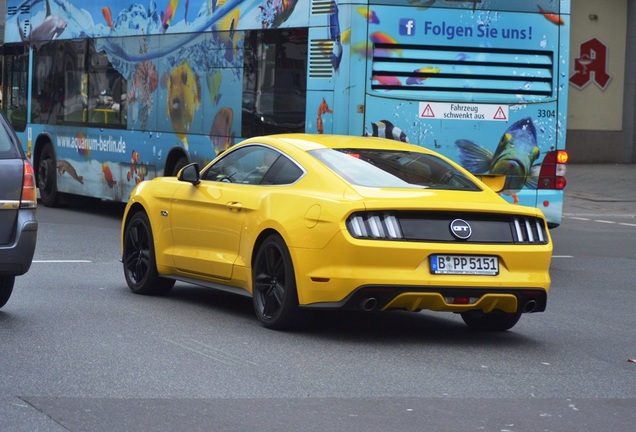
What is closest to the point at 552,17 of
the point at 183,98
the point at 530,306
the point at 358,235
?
the point at 183,98

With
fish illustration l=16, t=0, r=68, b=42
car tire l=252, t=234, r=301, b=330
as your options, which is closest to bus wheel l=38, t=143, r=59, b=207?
fish illustration l=16, t=0, r=68, b=42

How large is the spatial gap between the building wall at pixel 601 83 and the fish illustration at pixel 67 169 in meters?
19.3

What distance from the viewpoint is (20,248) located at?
1016cm

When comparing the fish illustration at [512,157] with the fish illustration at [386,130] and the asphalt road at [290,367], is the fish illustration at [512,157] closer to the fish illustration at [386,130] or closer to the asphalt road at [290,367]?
the fish illustration at [386,130]

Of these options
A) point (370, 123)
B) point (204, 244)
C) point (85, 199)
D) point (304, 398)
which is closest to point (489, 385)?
point (304, 398)

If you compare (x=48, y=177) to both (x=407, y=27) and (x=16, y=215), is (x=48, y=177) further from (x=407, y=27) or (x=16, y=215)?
(x=16, y=215)

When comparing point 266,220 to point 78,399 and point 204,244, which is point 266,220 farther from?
point 78,399

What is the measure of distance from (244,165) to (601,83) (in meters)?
29.2

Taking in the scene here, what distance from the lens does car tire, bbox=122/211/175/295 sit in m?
11.8

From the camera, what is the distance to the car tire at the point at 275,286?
9820mm

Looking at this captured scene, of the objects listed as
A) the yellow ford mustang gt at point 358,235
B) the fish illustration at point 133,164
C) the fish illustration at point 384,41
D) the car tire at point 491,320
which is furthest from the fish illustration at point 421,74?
the car tire at point 491,320

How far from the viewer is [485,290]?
966 cm

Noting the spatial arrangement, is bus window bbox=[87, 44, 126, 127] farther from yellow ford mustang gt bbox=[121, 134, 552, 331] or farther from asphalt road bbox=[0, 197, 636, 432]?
yellow ford mustang gt bbox=[121, 134, 552, 331]

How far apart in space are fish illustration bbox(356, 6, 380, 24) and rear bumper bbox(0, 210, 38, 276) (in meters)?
5.92
